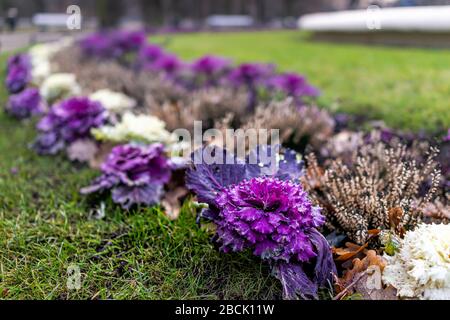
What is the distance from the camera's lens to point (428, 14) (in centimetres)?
860

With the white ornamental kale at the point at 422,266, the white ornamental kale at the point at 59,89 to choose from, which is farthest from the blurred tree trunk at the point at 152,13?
the white ornamental kale at the point at 422,266

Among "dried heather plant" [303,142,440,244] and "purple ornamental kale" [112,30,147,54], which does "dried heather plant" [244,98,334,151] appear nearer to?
"dried heather plant" [303,142,440,244]

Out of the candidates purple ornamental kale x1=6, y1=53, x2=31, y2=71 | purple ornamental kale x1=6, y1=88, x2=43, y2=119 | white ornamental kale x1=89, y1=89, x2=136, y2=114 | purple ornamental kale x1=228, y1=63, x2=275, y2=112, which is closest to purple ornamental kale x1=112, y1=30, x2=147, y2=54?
purple ornamental kale x1=6, y1=53, x2=31, y2=71

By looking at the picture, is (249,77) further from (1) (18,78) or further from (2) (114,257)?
(2) (114,257)

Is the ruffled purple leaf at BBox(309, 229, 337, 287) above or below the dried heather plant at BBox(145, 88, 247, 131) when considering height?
below

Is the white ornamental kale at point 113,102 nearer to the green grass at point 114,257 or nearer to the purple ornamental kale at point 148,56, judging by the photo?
the green grass at point 114,257

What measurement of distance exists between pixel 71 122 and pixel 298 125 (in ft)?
5.16

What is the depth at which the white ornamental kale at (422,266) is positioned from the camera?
62.1 inches

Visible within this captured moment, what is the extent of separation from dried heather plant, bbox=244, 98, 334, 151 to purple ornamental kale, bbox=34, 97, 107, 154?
1.10 metres

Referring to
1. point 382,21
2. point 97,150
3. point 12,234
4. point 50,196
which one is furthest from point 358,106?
point 382,21

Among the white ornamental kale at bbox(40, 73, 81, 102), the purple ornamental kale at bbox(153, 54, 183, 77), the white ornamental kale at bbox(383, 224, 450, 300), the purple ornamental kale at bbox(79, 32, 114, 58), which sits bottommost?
the white ornamental kale at bbox(383, 224, 450, 300)

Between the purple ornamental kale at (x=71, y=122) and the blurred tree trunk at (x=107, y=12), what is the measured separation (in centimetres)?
1862

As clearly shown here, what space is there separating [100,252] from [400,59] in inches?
257

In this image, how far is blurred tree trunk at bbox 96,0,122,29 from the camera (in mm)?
21047
